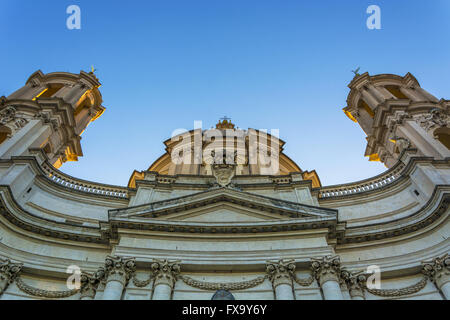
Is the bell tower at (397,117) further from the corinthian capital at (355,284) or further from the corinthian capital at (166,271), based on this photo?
the corinthian capital at (166,271)

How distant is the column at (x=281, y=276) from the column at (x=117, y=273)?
18.8ft

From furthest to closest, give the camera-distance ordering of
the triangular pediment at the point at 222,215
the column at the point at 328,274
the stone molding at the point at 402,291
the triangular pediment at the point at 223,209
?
the triangular pediment at the point at 222,215
the triangular pediment at the point at 223,209
the stone molding at the point at 402,291
the column at the point at 328,274

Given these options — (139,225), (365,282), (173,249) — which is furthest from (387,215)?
(139,225)

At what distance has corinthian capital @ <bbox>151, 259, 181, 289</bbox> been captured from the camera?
14008mm

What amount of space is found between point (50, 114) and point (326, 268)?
20.2m

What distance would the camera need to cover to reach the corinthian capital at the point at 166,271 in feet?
46.0

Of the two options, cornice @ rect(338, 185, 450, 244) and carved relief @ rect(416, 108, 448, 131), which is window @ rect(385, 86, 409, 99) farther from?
cornice @ rect(338, 185, 450, 244)

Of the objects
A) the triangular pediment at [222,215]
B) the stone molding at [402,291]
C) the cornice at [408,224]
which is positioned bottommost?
the stone molding at [402,291]

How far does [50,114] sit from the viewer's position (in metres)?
23.7

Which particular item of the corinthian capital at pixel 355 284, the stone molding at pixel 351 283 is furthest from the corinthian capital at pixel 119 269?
the corinthian capital at pixel 355 284

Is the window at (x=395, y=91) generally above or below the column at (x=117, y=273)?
above

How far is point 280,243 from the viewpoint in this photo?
15711 millimetres

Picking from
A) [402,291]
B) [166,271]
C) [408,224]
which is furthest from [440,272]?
[166,271]
